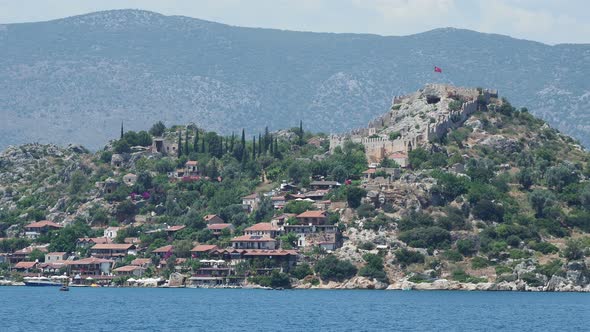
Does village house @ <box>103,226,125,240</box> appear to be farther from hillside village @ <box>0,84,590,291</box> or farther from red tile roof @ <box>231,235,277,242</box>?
red tile roof @ <box>231,235,277,242</box>

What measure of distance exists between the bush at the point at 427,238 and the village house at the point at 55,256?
35.6 m

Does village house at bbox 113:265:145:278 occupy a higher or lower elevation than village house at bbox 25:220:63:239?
lower

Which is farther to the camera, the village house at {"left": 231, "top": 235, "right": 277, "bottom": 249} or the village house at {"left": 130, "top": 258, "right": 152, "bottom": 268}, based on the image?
the village house at {"left": 130, "top": 258, "right": 152, "bottom": 268}

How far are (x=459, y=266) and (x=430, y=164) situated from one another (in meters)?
25.2

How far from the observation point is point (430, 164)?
165 metres

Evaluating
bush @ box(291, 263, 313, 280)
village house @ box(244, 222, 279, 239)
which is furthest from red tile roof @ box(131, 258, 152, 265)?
bush @ box(291, 263, 313, 280)

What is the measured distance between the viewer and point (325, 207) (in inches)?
6220

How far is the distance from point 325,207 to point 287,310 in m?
46.8

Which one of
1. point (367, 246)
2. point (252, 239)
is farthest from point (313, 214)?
point (367, 246)

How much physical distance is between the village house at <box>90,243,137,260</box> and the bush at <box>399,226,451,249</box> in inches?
1125

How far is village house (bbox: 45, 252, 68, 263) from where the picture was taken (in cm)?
15712

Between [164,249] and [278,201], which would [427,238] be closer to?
[278,201]

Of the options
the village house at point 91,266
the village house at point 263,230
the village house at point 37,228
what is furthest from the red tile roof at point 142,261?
the village house at point 37,228

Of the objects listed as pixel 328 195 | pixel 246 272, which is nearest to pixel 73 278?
pixel 246 272
